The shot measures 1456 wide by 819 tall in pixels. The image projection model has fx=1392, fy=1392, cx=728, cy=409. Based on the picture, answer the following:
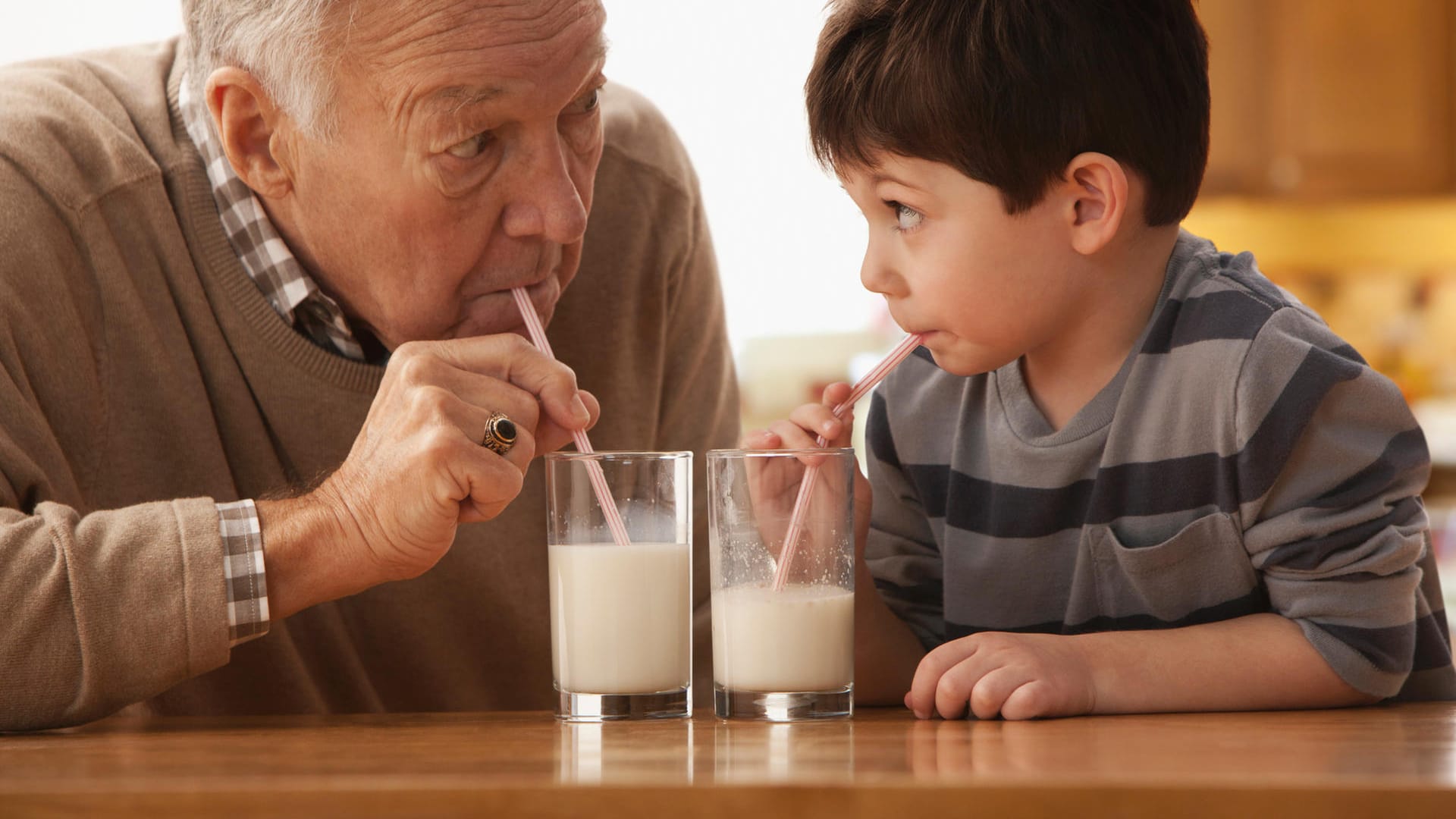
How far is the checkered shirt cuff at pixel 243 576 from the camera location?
40.7 inches

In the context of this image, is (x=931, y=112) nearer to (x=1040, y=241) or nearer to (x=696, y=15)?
(x=1040, y=241)

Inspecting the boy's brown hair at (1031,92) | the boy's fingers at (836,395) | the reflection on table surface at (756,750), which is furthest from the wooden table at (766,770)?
the boy's brown hair at (1031,92)

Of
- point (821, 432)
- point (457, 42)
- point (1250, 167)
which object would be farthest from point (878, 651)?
point (1250, 167)

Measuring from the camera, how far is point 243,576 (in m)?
1.04

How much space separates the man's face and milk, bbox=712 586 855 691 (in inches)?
19.9

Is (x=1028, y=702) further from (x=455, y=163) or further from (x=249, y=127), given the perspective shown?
(x=249, y=127)

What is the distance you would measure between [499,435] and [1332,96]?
4370 millimetres

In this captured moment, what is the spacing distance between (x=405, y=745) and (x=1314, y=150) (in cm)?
454

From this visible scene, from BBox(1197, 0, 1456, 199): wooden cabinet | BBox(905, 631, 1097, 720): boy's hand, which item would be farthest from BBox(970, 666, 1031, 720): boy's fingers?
BBox(1197, 0, 1456, 199): wooden cabinet

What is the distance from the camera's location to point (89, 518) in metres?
1.04

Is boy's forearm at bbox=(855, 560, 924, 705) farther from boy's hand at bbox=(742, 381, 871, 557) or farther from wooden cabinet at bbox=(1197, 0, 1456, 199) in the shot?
wooden cabinet at bbox=(1197, 0, 1456, 199)

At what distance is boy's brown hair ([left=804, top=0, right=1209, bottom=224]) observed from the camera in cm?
116

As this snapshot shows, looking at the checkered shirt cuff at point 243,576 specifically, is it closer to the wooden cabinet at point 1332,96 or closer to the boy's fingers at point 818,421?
the boy's fingers at point 818,421

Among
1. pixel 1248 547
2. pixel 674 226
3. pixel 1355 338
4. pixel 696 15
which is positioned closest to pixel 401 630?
pixel 674 226
